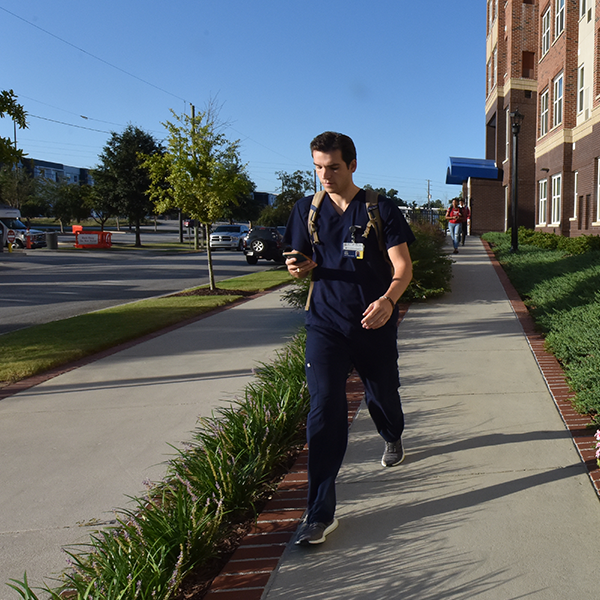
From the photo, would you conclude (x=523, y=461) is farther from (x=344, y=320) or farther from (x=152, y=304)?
(x=152, y=304)

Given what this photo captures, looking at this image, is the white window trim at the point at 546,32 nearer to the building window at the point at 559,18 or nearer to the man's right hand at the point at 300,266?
the building window at the point at 559,18

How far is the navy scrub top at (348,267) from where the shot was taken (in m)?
3.25

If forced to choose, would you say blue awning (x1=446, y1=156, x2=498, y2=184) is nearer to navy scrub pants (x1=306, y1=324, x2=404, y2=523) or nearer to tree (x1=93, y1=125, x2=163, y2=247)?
tree (x1=93, y1=125, x2=163, y2=247)

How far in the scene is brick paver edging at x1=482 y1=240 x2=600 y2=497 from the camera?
4.04 metres

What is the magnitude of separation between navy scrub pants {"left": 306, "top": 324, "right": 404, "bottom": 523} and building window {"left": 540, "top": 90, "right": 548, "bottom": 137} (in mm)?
25957

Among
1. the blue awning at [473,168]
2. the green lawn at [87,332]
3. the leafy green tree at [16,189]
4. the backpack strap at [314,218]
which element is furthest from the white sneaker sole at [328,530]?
the leafy green tree at [16,189]

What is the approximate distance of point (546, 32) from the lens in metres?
26.0

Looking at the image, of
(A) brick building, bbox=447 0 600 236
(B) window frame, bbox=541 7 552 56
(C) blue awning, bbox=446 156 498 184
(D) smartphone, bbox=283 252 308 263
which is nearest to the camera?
(D) smartphone, bbox=283 252 308 263

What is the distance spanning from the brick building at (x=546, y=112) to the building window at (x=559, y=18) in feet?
0.12

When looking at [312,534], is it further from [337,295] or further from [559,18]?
[559,18]

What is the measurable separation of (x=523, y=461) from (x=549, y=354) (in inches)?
122

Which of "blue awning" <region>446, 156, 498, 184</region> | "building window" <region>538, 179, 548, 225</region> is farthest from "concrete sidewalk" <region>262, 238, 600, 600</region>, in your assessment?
"blue awning" <region>446, 156, 498, 184</region>

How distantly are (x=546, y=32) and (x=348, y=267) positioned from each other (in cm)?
2673

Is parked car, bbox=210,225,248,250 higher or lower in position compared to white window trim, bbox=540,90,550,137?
lower
